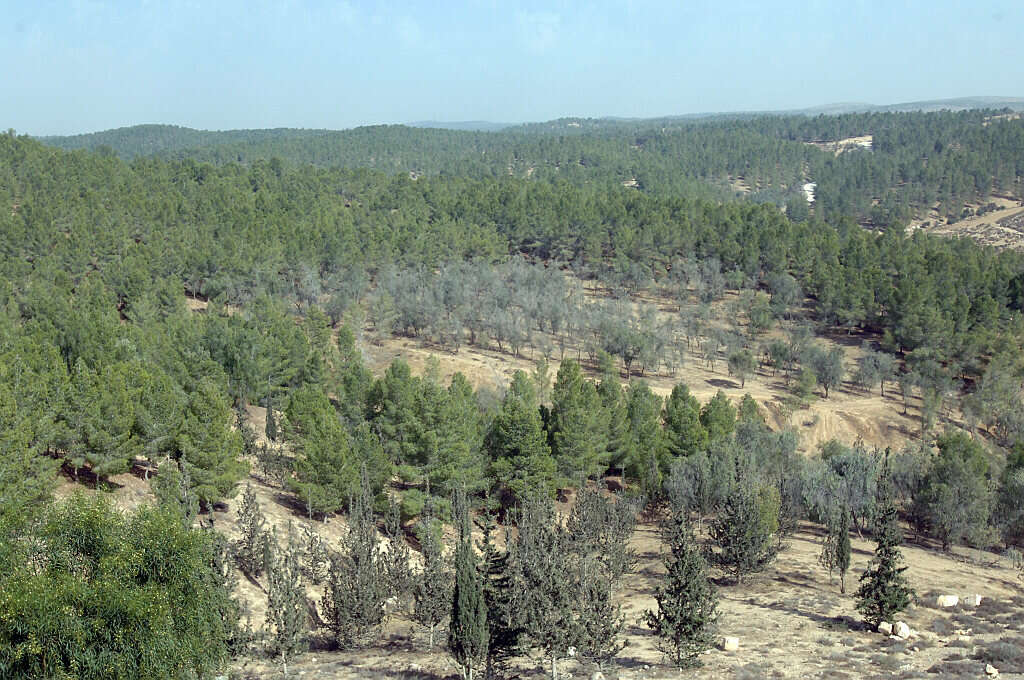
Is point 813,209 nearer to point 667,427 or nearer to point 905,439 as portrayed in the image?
point 905,439

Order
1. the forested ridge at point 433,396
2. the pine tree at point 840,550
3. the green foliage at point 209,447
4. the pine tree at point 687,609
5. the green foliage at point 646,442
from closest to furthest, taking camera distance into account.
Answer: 1. the forested ridge at point 433,396
2. the pine tree at point 687,609
3. the pine tree at point 840,550
4. the green foliage at point 209,447
5. the green foliage at point 646,442

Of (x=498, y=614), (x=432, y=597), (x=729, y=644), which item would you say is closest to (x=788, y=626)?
(x=729, y=644)

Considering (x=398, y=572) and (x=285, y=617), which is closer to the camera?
(x=285, y=617)

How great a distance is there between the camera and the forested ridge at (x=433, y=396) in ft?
51.1

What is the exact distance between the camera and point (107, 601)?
1220 cm

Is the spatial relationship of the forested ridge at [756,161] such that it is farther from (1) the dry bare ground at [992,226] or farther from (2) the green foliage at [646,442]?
(2) the green foliage at [646,442]

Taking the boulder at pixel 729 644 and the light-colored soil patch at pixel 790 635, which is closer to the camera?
the light-colored soil patch at pixel 790 635

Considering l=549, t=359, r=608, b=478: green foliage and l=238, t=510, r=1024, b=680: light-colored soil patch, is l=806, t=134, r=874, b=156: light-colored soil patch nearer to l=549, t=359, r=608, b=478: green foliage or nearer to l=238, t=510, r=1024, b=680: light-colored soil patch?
l=549, t=359, r=608, b=478: green foliage

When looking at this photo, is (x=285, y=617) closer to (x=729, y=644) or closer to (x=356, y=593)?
(x=356, y=593)

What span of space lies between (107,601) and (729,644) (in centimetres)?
1451

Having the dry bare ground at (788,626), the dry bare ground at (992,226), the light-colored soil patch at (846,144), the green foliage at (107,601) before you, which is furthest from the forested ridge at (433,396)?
the light-colored soil patch at (846,144)

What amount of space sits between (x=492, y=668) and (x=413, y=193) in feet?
280

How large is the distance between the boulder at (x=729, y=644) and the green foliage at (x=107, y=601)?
39.9 feet

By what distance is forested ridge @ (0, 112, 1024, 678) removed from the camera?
15570mm
